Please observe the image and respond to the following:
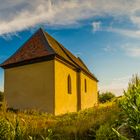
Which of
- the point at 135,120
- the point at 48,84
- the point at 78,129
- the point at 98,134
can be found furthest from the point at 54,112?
the point at 135,120

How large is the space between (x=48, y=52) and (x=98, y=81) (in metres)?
19.0

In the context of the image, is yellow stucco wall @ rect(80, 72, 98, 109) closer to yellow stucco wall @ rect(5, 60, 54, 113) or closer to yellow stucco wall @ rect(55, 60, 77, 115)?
yellow stucco wall @ rect(55, 60, 77, 115)

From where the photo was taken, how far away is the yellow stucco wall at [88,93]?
33250 millimetres

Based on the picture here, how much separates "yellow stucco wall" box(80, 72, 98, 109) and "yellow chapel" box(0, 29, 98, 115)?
2219 mm

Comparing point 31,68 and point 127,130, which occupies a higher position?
point 31,68

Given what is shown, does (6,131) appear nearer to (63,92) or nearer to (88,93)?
(63,92)

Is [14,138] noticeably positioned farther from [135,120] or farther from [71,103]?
[71,103]

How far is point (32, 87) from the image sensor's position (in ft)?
86.4

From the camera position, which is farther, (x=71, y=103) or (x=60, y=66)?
(x=71, y=103)

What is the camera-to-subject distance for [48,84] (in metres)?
25.5

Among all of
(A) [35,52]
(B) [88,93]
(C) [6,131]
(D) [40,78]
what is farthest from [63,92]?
(C) [6,131]

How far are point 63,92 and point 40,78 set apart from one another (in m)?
2.61

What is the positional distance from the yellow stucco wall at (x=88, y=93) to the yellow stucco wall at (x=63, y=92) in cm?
252

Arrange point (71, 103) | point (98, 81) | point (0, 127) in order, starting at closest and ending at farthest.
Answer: point (0, 127) → point (71, 103) → point (98, 81)
